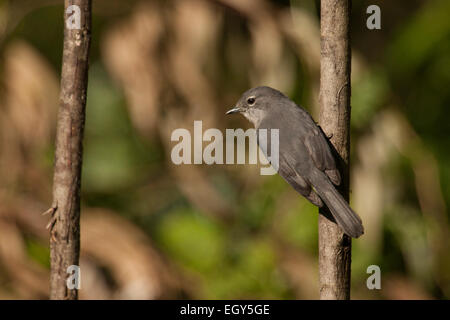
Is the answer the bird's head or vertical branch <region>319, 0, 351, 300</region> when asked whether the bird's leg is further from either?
the bird's head

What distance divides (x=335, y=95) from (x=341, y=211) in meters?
0.59

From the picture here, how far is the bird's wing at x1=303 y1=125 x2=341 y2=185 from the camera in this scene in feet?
9.92

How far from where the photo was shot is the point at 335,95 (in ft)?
8.80

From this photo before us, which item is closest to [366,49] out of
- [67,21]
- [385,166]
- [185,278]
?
[385,166]

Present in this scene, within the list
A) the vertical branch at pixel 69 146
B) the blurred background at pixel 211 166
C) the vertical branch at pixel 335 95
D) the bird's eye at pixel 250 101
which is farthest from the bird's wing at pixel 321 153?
the blurred background at pixel 211 166

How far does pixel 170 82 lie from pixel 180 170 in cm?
84

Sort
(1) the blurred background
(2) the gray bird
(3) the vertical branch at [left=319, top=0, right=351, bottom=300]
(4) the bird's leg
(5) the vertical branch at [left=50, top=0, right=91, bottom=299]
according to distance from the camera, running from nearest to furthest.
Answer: (5) the vertical branch at [left=50, top=0, right=91, bottom=299], (3) the vertical branch at [left=319, top=0, right=351, bottom=300], (2) the gray bird, (4) the bird's leg, (1) the blurred background

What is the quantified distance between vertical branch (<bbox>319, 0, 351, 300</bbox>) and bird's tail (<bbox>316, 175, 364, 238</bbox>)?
0.18 feet

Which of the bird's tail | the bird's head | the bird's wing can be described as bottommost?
the bird's tail

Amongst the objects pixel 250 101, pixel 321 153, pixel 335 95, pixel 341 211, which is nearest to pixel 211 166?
pixel 250 101

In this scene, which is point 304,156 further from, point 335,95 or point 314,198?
point 335,95

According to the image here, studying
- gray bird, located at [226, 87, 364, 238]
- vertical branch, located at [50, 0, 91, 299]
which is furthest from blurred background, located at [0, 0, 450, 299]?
vertical branch, located at [50, 0, 91, 299]

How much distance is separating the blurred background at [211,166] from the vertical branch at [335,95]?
78.2 inches

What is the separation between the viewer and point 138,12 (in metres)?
5.50
